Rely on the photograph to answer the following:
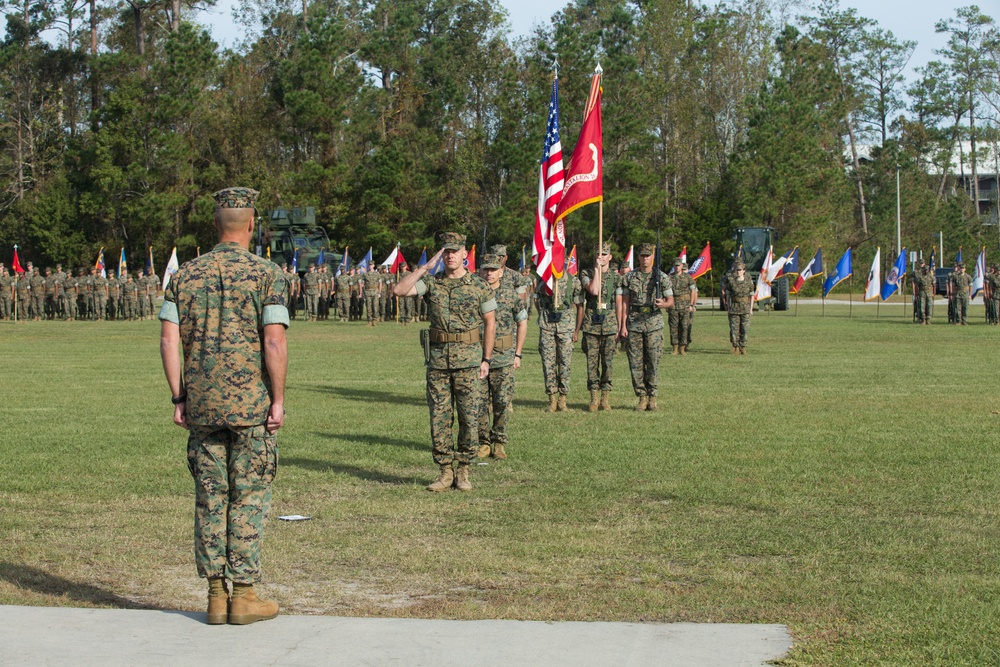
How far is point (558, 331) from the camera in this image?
1522 centimetres

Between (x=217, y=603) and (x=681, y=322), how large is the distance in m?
20.5

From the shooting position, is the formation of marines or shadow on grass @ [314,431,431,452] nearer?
shadow on grass @ [314,431,431,452]

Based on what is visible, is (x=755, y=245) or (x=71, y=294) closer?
(x=71, y=294)

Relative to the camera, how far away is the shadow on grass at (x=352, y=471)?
10572 mm

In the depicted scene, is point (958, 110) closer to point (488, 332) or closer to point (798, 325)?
point (798, 325)

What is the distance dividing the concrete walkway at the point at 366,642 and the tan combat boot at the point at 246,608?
5 cm

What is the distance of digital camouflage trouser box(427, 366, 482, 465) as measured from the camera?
32.7ft

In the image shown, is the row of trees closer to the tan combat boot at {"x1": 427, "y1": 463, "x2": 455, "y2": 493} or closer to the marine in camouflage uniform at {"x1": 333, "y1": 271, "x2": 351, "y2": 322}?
the marine in camouflage uniform at {"x1": 333, "y1": 271, "x2": 351, "y2": 322}

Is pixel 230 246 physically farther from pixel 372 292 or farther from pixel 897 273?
pixel 897 273

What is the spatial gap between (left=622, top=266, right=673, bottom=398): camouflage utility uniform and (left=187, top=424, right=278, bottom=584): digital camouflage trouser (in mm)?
9631

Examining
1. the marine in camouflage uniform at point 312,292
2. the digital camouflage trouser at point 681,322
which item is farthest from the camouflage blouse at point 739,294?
the marine in camouflage uniform at point 312,292

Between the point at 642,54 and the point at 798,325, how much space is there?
3670 cm

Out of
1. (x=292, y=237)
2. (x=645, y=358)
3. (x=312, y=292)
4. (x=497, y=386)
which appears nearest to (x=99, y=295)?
(x=312, y=292)

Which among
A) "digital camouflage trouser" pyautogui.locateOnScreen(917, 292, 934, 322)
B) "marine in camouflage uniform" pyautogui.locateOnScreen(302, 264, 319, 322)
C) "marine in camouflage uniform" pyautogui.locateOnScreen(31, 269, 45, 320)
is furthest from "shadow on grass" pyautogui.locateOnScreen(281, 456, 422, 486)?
"marine in camouflage uniform" pyautogui.locateOnScreen(31, 269, 45, 320)
